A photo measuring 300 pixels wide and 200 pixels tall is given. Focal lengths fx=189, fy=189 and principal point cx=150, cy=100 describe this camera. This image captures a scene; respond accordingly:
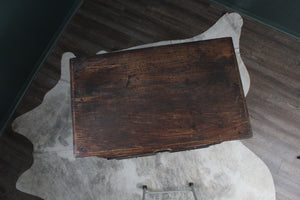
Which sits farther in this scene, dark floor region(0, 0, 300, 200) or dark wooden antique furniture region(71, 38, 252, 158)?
dark floor region(0, 0, 300, 200)

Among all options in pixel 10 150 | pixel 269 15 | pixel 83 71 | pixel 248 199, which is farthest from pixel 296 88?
→ pixel 10 150

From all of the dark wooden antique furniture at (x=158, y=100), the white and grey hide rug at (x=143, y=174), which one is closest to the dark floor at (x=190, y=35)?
the white and grey hide rug at (x=143, y=174)

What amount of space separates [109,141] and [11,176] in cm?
111

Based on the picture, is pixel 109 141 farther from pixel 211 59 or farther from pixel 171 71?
pixel 211 59

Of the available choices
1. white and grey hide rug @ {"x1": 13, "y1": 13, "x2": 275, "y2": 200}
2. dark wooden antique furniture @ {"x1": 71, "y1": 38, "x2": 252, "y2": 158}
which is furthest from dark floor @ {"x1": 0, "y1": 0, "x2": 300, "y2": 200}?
dark wooden antique furniture @ {"x1": 71, "y1": 38, "x2": 252, "y2": 158}

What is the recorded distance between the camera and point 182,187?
4.81ft

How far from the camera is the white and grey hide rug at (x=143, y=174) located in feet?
4.82

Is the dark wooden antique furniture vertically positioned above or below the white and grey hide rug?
above

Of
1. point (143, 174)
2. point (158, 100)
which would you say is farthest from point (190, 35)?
point (143, 174)

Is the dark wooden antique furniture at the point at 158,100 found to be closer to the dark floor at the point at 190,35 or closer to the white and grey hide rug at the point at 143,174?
the white and grey hide rug at the point at 143,174

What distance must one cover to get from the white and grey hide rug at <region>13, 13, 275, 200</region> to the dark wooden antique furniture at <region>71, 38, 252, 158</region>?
1.55ft

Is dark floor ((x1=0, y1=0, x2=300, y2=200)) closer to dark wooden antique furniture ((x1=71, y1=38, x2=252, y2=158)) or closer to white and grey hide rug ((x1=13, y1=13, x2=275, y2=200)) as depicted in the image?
white and grey hide rug ((x1=13, y1=13, x2=275, y2=200))

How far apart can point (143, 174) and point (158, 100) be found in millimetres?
723

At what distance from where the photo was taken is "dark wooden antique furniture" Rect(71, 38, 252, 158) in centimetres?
104
